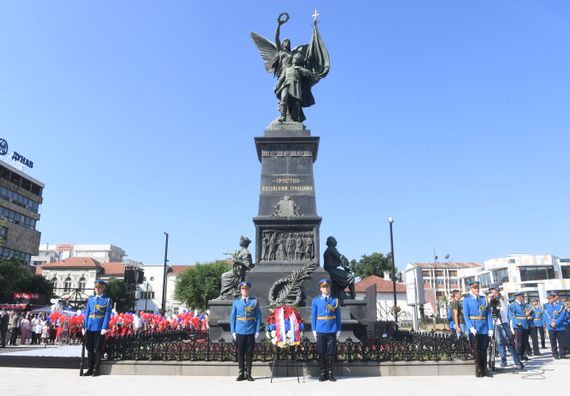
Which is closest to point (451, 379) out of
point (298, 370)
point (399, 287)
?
point (298, 370)

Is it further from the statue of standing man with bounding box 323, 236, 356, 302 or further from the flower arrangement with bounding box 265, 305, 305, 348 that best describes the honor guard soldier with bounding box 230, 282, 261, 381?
the statue of standing man with bounding box 323, 236, 356, 302

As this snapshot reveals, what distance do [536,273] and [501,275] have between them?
227 inches

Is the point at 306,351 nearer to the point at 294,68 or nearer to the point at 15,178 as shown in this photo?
the point at 294,68

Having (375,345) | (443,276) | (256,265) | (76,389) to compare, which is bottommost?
(76,389)

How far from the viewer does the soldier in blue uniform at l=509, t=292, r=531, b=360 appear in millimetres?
12196

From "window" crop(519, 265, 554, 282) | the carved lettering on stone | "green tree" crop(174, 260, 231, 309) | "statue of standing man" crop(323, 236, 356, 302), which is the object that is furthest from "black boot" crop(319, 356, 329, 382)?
"window" crop(519, 265, 554, 282)

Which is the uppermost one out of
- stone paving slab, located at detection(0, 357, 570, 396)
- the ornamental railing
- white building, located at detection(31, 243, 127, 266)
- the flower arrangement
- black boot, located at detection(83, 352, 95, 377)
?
white building, located at detection(31, 243, 127, 266)

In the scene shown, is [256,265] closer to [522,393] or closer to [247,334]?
[247,334]

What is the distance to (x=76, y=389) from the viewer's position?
7.50 meters

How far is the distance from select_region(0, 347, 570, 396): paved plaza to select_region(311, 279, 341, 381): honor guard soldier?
33 centimetres

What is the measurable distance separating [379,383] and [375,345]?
119 cm

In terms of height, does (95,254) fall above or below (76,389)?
above

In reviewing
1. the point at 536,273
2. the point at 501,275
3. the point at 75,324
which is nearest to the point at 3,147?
the point at 75,324

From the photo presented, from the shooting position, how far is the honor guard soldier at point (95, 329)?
9.12 metres
